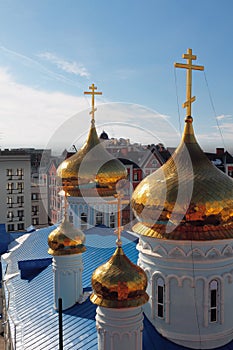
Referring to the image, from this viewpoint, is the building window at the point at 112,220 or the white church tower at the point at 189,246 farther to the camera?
the building window at the point at 112,220

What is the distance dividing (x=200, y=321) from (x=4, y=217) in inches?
1037

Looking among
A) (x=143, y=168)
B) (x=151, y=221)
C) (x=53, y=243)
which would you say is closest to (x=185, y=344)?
(x=151, y=221)

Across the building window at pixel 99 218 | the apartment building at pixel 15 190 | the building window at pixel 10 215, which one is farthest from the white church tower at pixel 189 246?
the building window at pixel 10 215

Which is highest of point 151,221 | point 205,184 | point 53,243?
point 205,184

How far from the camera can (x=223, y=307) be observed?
6.80 meters

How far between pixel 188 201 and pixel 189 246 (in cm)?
83

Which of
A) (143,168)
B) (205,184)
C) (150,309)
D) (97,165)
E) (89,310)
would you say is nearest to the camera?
(205,184)

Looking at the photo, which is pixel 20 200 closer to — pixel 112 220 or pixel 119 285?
pixel 112 220

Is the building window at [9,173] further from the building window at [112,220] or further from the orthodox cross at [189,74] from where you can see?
the orthodox cross at [189,74]

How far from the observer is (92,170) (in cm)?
1255

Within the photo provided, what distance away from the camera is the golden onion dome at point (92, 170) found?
41.4ft

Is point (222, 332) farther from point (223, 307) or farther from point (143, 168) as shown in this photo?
point (143, 168)

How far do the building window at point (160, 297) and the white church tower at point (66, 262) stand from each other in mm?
2449

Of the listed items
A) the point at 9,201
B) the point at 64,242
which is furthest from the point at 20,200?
the point at 64,242
